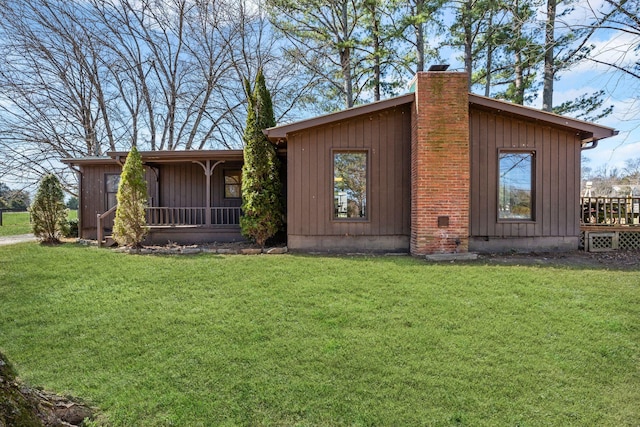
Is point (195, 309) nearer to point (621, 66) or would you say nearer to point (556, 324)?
point (556, 324)

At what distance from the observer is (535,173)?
7.81 m

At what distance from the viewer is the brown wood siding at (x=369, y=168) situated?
7832 millimetres

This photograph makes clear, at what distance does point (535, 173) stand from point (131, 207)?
387 inches

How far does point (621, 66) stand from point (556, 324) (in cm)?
976

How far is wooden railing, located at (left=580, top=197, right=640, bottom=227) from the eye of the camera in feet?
26.9

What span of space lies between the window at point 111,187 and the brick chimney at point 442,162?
10.2 meters

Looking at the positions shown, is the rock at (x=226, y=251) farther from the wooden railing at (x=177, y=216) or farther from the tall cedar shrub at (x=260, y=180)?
the wooden railing at (x=177, y=216)

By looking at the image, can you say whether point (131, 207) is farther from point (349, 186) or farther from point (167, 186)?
point (349, 186)

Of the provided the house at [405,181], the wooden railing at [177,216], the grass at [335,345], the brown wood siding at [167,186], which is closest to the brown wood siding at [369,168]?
the house at [405,181]

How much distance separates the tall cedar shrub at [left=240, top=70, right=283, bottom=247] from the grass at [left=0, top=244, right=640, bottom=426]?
239 cm

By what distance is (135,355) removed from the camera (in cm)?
335

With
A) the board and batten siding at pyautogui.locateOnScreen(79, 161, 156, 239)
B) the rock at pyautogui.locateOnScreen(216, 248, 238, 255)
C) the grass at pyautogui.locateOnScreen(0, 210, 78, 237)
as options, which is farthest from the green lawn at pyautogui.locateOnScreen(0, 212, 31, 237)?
the rock at pyautogui.locateOnScreen(216, 248, 238, 255)

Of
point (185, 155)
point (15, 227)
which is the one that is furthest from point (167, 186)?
point (15, 227)

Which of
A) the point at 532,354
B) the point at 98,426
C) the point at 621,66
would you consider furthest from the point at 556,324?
the point at 621,66
